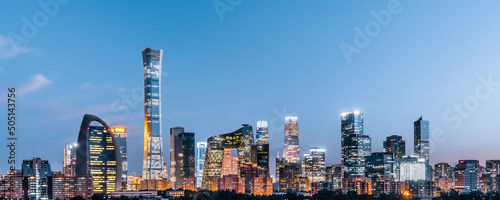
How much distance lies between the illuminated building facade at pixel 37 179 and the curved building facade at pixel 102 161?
1254cm

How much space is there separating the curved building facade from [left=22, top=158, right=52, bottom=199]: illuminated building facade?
41.1ft

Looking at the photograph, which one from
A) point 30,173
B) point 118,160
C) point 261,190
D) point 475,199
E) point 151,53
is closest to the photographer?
point 30,173

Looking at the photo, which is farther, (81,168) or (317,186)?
(317,186)

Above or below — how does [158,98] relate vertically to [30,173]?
above

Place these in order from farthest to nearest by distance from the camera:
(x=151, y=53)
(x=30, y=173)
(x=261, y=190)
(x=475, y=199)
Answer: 1. (x=151, y=53)
2. (x=261, y=190)
3. (x=475, y=199)
4. (x=30, y=173)

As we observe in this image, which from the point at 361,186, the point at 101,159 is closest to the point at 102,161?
the point at 101,159

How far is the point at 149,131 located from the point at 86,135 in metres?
58.4

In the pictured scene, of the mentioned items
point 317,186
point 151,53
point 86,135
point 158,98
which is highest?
point 151,53

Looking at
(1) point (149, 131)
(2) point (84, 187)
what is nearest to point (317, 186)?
(1) point (149, 131)

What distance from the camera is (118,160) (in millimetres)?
157625

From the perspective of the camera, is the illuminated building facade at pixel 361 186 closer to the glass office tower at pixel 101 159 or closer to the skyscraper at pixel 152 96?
the skyscraper at pixel 152 96

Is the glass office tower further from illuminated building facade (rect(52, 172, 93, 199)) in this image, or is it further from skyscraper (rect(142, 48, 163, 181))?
skyscraper (rect(142, 48, 163, 181))

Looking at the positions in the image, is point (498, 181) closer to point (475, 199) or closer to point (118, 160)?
point (475, 199)

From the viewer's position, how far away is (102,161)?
513ft
